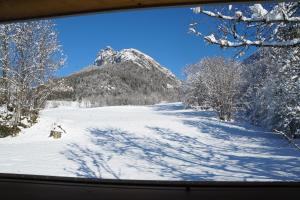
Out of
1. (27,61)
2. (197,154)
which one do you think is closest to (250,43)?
(197,154)

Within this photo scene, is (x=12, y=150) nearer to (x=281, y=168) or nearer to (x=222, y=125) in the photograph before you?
(x=281, y=168)

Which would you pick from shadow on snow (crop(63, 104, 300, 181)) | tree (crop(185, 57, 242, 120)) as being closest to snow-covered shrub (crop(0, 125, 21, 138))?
shadow on snow (crop(63, 104, 300, 181))

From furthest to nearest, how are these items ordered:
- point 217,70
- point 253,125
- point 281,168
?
1. point 217,70
2. point 253,125
3. point 281,168

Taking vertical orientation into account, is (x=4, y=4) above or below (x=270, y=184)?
above

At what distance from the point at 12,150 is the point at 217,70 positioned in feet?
35.4

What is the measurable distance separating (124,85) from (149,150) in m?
8.86

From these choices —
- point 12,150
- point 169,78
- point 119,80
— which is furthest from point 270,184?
point 169,78

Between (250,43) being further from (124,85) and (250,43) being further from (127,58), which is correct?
(127,58)

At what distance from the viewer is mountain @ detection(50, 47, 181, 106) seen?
1956 centimetres

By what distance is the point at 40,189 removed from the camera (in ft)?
10.6

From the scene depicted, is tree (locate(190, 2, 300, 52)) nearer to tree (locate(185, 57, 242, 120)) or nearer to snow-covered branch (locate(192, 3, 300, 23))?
snow-covered branch (locate(192, 3, 300, 23))

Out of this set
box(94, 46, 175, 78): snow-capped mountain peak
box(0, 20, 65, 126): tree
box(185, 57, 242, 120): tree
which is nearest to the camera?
box(0, 20, 65, 126): tree

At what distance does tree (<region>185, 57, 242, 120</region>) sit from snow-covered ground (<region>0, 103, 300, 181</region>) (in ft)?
3.19

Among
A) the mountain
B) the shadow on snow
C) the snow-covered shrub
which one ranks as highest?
the mountain
